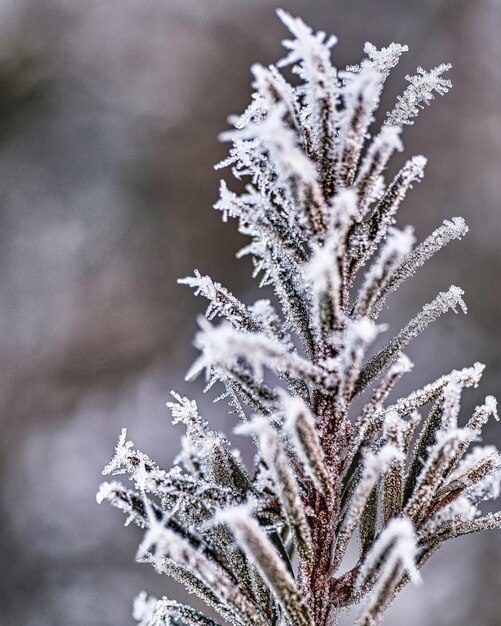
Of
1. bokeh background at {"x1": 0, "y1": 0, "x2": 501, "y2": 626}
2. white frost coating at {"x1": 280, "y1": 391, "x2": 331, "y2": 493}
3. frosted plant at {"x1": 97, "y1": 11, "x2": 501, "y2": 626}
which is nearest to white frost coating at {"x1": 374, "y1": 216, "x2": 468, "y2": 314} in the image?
frosted plant at {"x1": 97, "y1": 11, "x2": 501, "y2": 626}

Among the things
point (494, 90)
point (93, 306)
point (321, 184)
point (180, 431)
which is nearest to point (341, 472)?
point (321, 184)

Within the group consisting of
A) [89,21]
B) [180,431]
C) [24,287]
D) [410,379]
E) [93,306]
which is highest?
[89,21]

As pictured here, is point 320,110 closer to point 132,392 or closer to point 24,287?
point 132,392

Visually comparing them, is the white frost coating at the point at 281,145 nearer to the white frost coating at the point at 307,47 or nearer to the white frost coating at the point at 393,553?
the white frost coating at the point at 307,47

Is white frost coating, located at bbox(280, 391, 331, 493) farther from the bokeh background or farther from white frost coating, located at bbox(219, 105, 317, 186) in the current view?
the bokeh background

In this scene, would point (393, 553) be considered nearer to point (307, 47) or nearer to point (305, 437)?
point (305, 437)

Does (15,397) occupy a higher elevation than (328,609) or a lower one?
higher

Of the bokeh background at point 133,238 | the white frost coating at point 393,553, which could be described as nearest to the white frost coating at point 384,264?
the white frost coating at point 393,553
